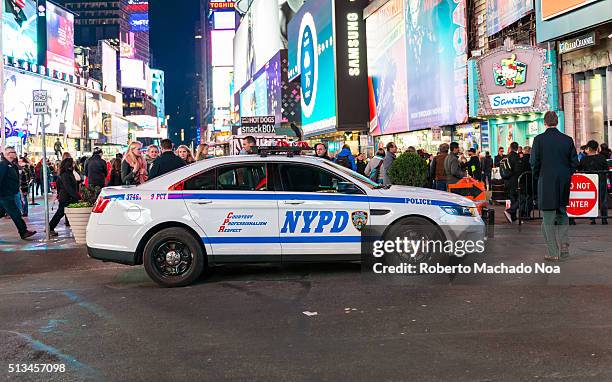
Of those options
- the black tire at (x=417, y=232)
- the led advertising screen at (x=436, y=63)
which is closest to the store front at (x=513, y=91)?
the led advertising screen at (x=436, y=63)

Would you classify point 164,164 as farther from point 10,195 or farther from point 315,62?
point 315,62

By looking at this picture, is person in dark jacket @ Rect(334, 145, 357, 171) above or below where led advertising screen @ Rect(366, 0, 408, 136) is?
below

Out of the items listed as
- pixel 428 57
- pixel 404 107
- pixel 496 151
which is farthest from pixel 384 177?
pixel 404 107

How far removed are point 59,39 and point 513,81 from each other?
3791 inches

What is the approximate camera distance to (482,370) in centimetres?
510

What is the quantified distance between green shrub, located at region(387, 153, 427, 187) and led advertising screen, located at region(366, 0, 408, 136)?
795 inches

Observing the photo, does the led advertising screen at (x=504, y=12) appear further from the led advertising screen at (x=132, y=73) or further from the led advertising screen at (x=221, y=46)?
the led advertising screen at (x=132, y=73)

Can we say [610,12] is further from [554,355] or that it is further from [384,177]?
[554,355]

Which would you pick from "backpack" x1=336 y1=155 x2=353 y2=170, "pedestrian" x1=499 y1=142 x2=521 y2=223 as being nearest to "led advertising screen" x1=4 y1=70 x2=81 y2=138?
"backpack" x1=336 y1=155 x2=353 y2=170

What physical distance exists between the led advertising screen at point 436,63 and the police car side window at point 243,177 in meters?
19.0

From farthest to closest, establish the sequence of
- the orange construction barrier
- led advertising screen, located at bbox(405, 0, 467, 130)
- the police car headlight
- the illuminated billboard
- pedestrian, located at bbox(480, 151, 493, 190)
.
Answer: the illuminated billboard, led advertising screen, located at bbox(405, 0, 467, 130), pedestrian, located at bbox(480, 151, 493, 190), the orange construction barrier, the police car headlight

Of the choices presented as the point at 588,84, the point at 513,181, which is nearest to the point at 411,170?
the point at 513,181

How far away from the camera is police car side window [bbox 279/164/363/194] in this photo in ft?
29.3

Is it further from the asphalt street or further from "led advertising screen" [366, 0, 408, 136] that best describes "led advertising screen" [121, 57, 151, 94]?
the asphalt street
